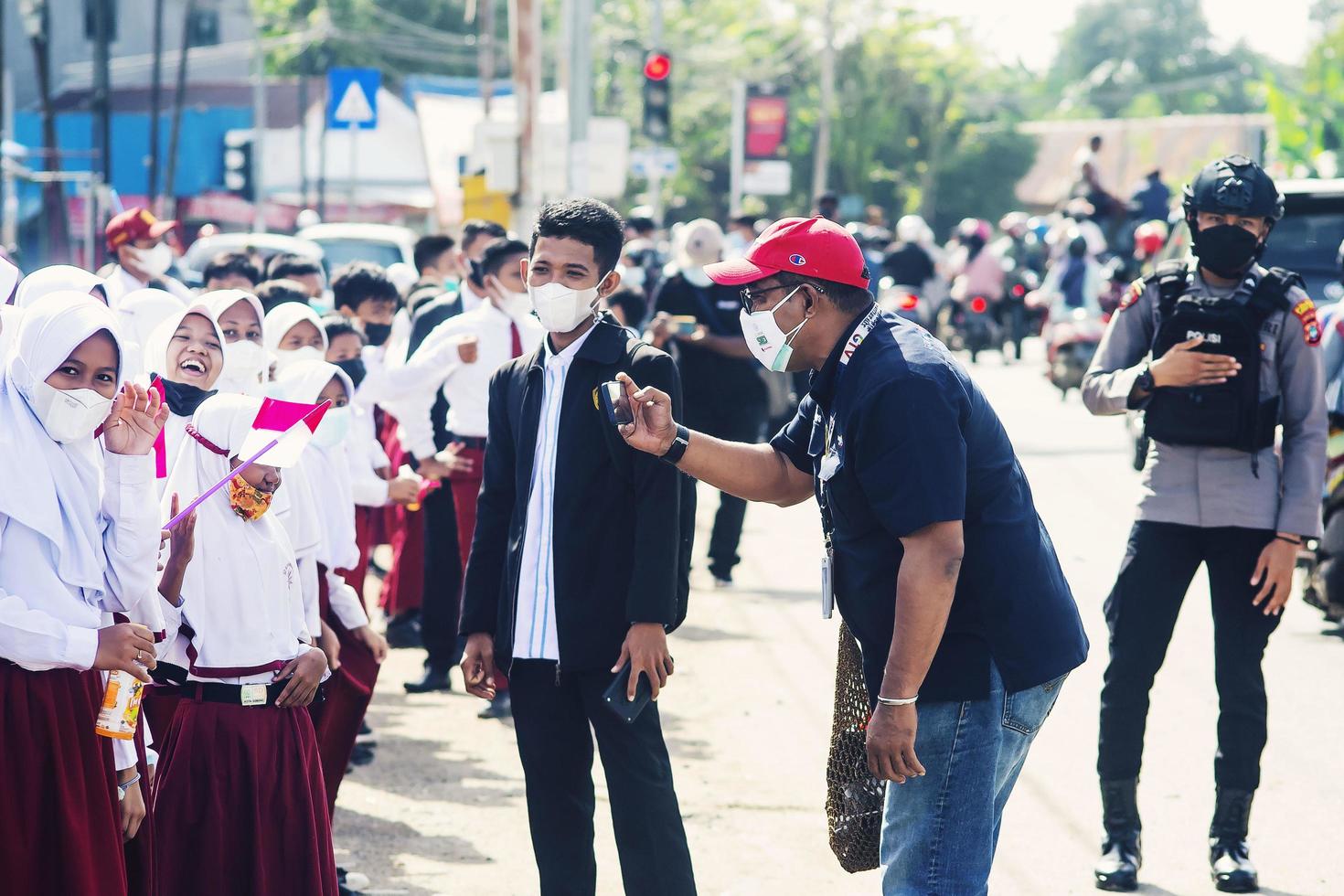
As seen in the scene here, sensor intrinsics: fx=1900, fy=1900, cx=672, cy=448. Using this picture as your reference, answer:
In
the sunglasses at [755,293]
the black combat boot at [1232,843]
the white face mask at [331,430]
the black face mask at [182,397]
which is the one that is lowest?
the black combat boot at [1232,843]

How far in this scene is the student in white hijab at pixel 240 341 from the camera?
5.72 meters

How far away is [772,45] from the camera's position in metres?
56.8

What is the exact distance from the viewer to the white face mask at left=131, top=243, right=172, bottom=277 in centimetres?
923

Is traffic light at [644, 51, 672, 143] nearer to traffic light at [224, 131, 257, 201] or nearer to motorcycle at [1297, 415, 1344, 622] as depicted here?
motorcycle at [1297, 415, 1344, 622]

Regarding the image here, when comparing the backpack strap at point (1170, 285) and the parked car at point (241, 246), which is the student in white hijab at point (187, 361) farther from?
the parked car at point (241, 246)

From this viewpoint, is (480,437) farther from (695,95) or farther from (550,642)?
(695,95)

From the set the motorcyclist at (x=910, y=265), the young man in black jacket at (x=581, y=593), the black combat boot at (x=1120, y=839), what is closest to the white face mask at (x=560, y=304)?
the young man in black jacket at (x=581, y=593)

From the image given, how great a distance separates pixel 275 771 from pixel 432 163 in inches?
1407

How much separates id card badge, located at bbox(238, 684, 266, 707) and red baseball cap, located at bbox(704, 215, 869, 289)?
166 centimetres

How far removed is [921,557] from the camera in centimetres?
377

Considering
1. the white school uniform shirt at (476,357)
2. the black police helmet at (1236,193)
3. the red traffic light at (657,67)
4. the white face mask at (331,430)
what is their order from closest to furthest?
1. the black police helmet at (1236,193)
2. the white face mask at (331,430)
3. the white school uniform shirt at (476,357)
4. the red traffic light at (657,67)

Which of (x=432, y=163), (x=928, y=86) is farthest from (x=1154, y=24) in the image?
(x=432, y=163)

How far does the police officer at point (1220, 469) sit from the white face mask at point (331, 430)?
7.44ft

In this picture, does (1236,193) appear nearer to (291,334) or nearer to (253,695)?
(253,695)
